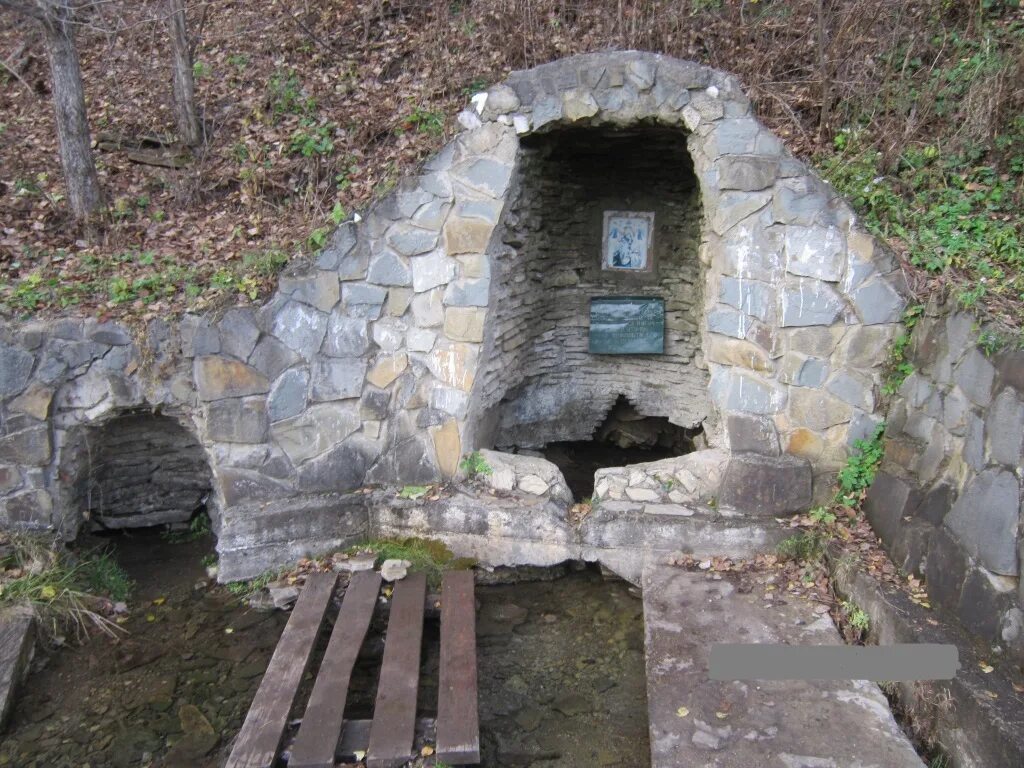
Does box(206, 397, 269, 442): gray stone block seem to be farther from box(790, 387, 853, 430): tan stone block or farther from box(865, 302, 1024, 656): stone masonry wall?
box(865, 302, 1024, 656): stone masonry wall

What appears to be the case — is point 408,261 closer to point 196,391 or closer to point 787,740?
point 196,391

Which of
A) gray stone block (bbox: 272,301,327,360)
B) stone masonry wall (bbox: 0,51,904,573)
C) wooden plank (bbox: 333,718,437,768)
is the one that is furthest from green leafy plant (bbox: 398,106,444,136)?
wooden plank (bbox: 333,718,437,768)

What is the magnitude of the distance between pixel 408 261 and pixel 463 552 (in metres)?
1.82

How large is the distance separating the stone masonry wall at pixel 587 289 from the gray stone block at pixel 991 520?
8.28 ft

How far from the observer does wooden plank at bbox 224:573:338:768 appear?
9.63 feet

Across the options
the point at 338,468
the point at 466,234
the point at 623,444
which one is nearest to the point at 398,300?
the point at 466,234

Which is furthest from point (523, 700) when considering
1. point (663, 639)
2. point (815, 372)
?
point (815, 372)

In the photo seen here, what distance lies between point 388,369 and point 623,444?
2910 mm

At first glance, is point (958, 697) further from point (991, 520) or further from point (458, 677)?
point (458, 677)

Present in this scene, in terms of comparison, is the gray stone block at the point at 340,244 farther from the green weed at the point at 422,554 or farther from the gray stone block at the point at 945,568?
the gray stone block at the point at 945,568

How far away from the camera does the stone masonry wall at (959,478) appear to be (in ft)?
9.53

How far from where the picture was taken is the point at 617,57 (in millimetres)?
4105

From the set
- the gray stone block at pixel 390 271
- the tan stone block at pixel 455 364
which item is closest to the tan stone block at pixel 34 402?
the gray stone block at pixel 390 271

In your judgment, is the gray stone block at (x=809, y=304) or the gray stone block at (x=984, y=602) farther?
the gray stone block at (x=809, y=304)
